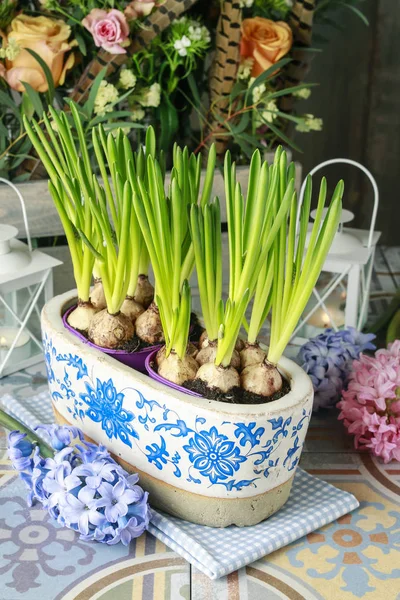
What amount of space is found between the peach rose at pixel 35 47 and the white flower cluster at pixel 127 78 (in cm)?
6

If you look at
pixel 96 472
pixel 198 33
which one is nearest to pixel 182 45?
pixel 198 33

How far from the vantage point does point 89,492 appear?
1.94ft

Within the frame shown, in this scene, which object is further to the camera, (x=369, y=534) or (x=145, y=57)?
(x=145, y=57)

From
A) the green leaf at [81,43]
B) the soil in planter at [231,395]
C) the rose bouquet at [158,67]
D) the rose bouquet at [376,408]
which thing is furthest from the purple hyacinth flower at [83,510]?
the green leaf at [81,43]

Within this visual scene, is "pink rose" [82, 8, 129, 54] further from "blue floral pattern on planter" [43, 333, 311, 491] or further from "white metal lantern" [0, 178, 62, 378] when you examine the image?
"blue floral pattern on planter" [43, 333, 311, 491]

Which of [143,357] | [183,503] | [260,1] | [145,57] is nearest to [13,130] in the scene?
[145,57]

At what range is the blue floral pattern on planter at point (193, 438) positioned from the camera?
58 cm

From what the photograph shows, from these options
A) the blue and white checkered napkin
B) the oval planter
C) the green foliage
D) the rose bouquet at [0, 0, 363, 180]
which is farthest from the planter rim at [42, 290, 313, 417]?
the green foliage

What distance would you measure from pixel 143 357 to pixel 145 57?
0.44m

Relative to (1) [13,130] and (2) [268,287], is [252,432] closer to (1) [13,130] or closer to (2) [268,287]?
(2) [268,287]

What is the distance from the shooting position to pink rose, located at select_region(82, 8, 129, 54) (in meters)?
0.90

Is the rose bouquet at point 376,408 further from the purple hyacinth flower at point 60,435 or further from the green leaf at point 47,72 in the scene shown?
the green leaf at point 47,72

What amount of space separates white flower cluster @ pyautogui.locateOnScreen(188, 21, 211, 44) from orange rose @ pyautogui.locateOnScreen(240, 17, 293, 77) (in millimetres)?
56

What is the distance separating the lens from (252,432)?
22.8 inches
